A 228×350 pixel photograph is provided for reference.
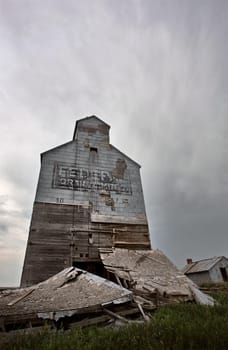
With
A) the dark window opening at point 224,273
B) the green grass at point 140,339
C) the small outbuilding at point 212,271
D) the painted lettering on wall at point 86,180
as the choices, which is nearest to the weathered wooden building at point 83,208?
the painted lettering on wall at point 86,180

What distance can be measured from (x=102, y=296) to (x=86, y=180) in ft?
24.5

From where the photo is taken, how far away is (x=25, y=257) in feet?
31.8

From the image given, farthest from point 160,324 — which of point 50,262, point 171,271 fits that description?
point 50,262

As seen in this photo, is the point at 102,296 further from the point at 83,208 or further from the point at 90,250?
the point at 83,208

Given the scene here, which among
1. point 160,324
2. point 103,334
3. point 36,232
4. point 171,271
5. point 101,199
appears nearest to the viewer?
point 103,334

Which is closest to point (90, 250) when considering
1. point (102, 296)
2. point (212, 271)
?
point (102, 296)

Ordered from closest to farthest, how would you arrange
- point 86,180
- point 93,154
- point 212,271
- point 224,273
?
1. point 86,180
2. point 93,154
3. point 212,271
4. point 224,273

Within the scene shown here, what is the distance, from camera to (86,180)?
12.6 metres

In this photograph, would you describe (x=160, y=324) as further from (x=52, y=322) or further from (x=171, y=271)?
(x=171, y=271)

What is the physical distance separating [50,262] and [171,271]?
546 centimetres

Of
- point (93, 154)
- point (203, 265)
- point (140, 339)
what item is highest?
point (93, 154)

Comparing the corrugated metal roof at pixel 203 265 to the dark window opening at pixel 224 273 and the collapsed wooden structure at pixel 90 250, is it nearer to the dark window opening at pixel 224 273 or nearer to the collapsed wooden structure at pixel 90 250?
the dark window opening at pixel 224 273

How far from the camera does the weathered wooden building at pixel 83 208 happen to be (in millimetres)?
10180

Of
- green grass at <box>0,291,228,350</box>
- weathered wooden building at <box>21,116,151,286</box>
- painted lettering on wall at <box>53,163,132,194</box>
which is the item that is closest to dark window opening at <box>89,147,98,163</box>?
weathered wooden building at <box>21,116,151,286</box>
